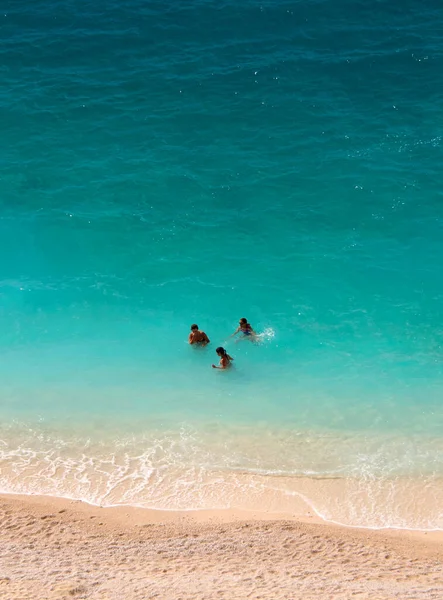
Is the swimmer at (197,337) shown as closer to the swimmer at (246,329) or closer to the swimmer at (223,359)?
the swimmer at (223,359)

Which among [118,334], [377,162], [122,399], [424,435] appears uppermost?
[377,162]

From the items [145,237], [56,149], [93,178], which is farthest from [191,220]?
[56,149]

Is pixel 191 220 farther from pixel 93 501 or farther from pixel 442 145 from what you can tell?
pixel 93 501

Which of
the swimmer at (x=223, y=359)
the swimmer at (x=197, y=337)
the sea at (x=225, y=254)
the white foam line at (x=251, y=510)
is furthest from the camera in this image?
the swimmer at (x=197, y=337)

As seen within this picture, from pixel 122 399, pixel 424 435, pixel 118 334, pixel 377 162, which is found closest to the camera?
pixel 424 435

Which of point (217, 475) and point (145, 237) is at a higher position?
point (145, 237)

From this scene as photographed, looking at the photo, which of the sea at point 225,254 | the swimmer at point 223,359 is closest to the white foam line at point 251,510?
the sea at point 225,254

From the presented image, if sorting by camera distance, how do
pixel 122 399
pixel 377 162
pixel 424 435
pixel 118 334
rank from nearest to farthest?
1. pixel 424 435
2. pixel 122 399
3. pixel 118 334
4. pixel 377 162

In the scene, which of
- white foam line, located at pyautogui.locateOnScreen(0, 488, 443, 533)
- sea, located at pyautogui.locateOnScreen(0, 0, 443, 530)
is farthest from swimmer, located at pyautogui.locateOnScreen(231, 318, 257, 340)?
white foam line, located at pyautogui.locateOnScreen(0, 488, 443, 533)

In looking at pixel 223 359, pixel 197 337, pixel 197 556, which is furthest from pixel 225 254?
pixel 197 556
